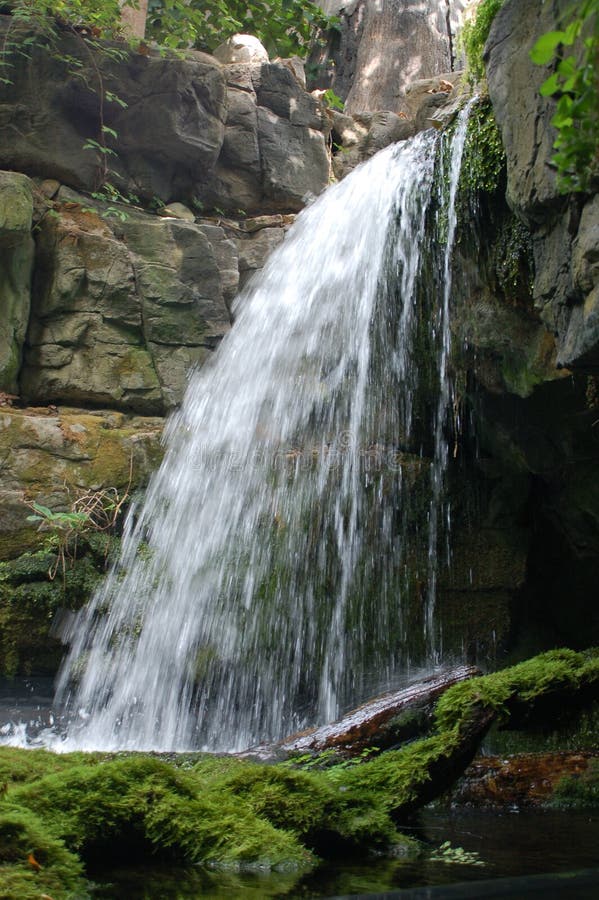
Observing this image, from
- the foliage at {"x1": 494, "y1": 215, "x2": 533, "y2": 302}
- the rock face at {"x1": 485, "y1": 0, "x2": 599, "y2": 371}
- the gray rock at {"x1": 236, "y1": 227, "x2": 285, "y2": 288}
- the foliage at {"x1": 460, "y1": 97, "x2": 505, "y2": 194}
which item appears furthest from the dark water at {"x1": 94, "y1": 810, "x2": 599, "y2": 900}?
the gray rock at {"x1": 236, "y1": 227, "x2": 285, "y2": 288}

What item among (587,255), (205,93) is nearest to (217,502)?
(587,255)

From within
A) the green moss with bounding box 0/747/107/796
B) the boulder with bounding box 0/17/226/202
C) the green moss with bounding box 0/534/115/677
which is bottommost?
the green moss with bounding box 0/747/107/796

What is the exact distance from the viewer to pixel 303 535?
22.7 feet

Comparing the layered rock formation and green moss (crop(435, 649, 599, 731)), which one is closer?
green moss (crop(435, 649, 599, 731))

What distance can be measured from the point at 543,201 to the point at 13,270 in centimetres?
620

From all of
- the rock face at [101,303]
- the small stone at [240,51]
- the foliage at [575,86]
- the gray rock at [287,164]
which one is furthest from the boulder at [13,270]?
the foliage at [575,86]

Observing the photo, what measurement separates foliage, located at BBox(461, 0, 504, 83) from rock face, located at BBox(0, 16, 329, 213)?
402cm

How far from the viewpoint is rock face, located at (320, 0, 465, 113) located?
14.7m

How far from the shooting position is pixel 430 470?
7.27 meters

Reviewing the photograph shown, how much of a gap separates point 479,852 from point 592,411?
3858 mm

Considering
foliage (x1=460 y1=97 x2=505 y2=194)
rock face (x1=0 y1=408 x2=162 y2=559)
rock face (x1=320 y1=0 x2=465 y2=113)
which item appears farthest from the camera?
rock face (x1=320 y1=0 x2=465 y2=113)

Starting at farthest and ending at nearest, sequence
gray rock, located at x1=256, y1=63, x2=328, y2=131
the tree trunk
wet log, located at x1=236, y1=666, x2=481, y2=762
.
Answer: gray rock, located at x1=256, y1=63, x2=328, y2=131 → the tree trunk → wet log, located at x1=236, y1=666, x2=481, y2=762

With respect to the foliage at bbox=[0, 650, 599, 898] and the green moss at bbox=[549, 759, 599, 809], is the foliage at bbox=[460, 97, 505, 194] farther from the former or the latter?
the foliage at bbox=[0, 650, 599, 898]

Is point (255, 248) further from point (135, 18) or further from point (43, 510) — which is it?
→ point (43, 510)
